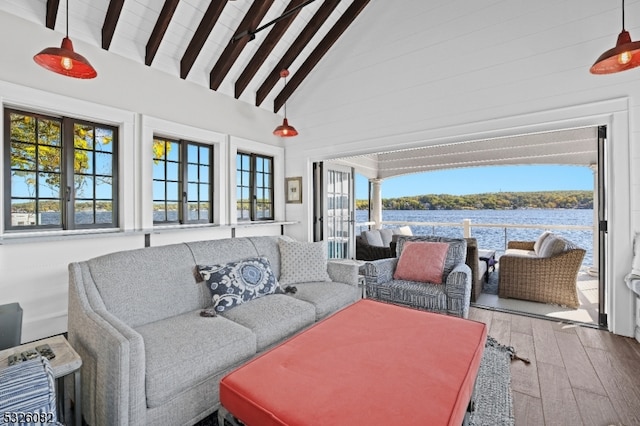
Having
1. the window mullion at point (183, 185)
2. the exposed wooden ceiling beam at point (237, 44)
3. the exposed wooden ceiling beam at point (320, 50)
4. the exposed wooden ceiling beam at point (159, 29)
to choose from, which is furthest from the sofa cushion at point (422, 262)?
the exposed wooden ceiling beam at point (159, 29)

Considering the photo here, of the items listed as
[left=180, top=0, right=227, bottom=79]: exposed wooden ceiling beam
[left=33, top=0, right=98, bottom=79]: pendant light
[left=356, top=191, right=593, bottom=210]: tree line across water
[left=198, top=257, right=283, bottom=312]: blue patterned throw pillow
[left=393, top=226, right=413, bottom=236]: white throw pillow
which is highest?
[left=180, top=0, right=227, bottom=79]: exposed wooden ceiling beam

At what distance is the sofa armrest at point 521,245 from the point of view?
562 centimetres

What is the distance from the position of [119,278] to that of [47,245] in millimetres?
1537

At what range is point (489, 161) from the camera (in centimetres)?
661

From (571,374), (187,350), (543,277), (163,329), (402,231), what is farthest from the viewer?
(402,231)

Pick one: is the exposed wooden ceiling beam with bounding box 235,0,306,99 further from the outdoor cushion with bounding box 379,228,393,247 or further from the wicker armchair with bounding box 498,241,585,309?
the wicker armchair with bounding box 498,241,585,309

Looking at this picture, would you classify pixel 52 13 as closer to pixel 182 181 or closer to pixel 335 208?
pixel 182 181

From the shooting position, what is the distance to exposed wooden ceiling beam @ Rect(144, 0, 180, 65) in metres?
3.34

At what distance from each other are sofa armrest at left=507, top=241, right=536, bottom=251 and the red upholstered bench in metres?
4.50

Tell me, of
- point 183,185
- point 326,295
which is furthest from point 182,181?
point 326,295

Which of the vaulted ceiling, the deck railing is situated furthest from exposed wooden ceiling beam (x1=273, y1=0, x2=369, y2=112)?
the deck railing

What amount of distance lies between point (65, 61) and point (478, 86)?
407 cm

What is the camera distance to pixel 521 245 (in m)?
5.68

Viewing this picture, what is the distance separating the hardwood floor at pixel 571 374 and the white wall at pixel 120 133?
375 cm
